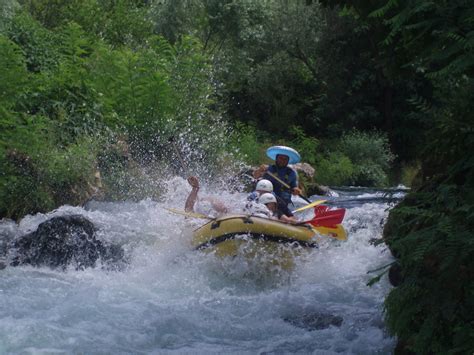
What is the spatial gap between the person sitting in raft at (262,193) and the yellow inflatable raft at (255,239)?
0.58 meters

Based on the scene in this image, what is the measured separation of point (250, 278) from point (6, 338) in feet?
10.0

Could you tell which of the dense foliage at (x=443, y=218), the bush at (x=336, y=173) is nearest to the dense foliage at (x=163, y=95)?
the bush at (x=336, y=173)

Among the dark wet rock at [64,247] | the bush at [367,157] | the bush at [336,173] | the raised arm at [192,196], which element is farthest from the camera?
the bush at [367,157]

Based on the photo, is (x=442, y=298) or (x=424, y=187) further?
(x=424, y=187)

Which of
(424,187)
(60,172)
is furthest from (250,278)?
(60,172)

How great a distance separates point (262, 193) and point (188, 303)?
103 inches

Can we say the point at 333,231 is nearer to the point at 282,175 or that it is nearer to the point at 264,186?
the point at 264,186

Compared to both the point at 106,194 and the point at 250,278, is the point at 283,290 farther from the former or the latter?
the point at 106,194

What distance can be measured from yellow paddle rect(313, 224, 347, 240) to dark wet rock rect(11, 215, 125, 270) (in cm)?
235

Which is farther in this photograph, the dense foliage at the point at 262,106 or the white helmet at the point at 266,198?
the white helmet at the point at 266,198

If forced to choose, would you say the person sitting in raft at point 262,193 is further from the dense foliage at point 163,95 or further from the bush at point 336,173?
the bush at point 336,173

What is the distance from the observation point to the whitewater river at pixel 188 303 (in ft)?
18.2

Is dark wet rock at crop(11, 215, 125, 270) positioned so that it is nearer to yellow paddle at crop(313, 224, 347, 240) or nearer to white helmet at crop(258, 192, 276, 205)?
white helmet at crop(258, 192, 276, 205)

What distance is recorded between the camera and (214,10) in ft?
78.5
